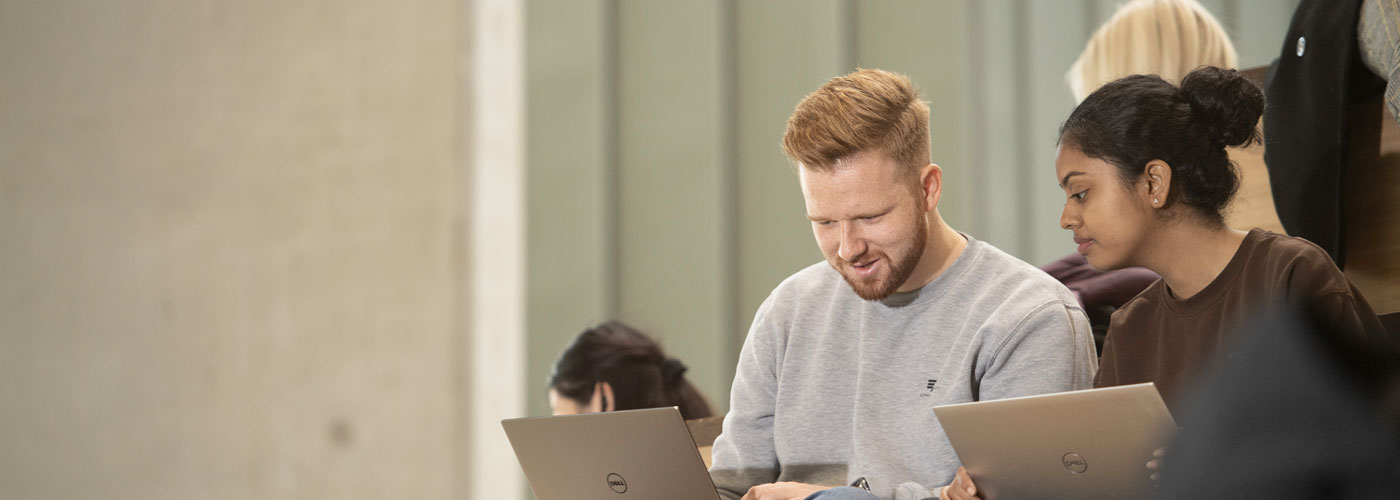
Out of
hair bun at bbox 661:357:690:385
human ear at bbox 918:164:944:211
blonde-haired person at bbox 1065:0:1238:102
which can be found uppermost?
blonde-haired person at bbox 1065:0:1238:102

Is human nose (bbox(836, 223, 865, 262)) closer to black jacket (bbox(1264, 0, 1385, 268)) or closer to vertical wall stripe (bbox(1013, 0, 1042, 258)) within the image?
black jacket (bbox(1264, 0, 1385, 268))

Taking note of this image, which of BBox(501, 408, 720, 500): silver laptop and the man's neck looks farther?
the man's neck

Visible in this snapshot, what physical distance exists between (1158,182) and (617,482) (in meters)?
0.64

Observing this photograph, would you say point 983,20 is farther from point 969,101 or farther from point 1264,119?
point 1264,119

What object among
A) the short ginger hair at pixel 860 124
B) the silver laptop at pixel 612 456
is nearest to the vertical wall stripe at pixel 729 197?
the short ginger hair at pixel 860 124

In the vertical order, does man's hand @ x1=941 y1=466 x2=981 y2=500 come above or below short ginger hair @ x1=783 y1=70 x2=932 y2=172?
below

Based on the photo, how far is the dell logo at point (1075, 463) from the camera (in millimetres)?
1037

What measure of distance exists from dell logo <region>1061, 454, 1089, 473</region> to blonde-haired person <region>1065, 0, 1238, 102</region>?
0.93 metres

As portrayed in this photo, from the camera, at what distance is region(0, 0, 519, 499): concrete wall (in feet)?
8.87

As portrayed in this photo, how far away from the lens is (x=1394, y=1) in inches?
50.8

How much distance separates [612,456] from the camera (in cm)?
129

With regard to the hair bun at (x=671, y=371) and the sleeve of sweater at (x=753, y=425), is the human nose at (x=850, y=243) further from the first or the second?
the hair bun at (x=671, y=371)

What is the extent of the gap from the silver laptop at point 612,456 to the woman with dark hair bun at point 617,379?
100 cm

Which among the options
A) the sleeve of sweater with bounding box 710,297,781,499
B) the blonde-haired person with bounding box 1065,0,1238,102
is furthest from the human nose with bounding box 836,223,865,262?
the blonde-haired person with bounding box 1065,0,1238,102
